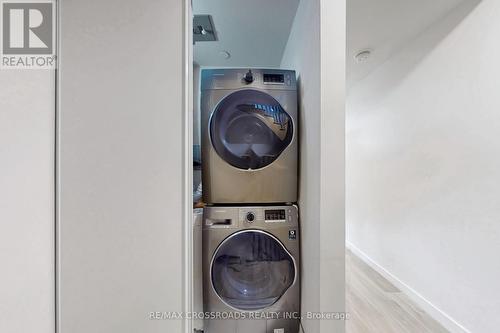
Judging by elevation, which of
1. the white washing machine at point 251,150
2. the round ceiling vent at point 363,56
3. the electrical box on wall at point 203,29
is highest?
the round ceiling vent at point 363,56

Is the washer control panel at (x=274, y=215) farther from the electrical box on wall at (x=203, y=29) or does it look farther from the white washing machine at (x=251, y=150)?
the electrical box on wall at (x=203, y=29)

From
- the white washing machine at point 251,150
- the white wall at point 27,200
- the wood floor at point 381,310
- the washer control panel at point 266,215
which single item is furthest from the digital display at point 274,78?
the wood floor at point 381,310

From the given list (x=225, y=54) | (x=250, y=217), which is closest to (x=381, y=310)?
(x=250, y=217)

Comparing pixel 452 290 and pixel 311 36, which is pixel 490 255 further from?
pixel 311 36

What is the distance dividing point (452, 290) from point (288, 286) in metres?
1.44

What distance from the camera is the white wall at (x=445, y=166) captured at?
4.65 feet

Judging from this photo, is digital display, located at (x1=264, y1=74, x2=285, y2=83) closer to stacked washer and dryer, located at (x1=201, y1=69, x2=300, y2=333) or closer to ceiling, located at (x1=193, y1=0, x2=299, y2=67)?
stacked washer and dryer, located at (x1=201, y1=69, x2=300, y2=333)

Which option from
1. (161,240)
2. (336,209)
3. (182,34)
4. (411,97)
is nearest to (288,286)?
(336,209)

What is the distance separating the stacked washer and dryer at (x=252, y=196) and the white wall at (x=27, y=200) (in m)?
0.74

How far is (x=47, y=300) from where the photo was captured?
0.83m

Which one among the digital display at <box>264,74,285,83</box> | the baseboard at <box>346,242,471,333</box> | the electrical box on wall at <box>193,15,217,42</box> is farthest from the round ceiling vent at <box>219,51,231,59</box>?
the baseboard at <box>346,242,471,333</box>

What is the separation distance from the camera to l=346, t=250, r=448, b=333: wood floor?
5.48 ft

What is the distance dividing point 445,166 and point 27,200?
2679 mm

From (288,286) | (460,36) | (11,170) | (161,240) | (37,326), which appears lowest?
(288,286)
